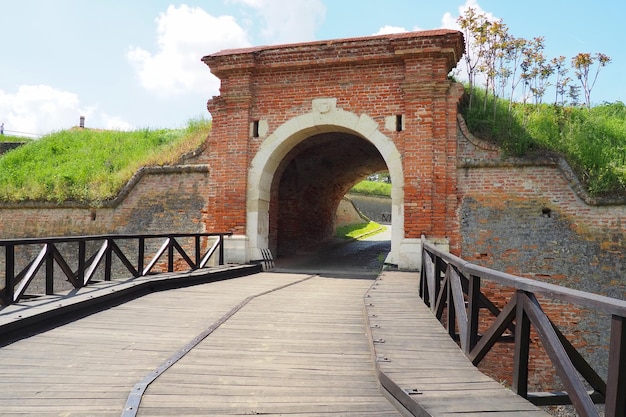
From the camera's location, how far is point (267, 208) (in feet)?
36.8

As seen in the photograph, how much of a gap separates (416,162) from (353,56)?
2.53m

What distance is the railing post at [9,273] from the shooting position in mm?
5098

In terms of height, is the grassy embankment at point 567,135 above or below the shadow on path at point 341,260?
above

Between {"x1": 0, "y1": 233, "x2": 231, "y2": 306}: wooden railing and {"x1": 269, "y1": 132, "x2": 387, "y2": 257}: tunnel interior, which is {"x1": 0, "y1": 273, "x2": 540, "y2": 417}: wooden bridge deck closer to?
{"x1": 0, "y1": 233, "x2": 231, "y2": 306}: wooden railing

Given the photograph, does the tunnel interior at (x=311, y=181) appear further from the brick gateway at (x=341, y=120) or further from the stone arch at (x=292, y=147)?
the stone arch at (x=292, y=147)

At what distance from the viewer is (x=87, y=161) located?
1420 centimetres

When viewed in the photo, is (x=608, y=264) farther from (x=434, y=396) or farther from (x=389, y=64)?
(x=434, y=396)

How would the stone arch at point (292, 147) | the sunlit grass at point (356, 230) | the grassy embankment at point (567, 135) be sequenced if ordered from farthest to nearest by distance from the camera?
the sunlit grass at point (356, 230) → the stone arch at point (292, 147) → the grassy embankment at point (567, 135)

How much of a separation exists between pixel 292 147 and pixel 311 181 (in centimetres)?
388

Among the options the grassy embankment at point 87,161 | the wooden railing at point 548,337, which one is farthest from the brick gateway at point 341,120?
the wooden railing at point 548,337

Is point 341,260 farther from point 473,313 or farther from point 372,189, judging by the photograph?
point 372,189

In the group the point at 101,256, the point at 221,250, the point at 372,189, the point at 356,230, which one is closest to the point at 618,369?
the point at 101,256

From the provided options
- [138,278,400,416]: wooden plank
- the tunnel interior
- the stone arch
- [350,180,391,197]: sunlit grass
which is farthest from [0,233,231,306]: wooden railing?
[350,180,391,197]: sunlit grass

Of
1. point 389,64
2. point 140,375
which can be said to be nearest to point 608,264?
point 389,64
